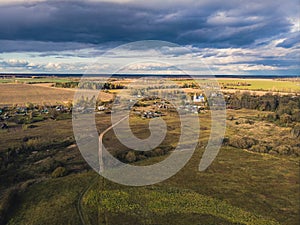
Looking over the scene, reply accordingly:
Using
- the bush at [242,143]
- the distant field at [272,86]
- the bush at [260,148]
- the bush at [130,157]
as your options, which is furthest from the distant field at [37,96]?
the distant field at [272,86]

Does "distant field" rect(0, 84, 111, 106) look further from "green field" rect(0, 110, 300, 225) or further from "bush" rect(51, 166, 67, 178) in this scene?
"bush" rect(51, 166, 67, 178)

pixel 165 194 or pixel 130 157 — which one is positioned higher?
pixel 130 157

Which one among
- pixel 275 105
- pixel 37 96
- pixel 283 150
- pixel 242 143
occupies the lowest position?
pixel 283 150

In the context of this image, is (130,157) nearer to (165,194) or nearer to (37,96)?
(165,194)

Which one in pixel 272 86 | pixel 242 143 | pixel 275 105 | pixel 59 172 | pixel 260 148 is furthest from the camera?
pixel 272 86

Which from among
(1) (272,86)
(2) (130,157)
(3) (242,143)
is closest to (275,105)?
(3) (242,143)

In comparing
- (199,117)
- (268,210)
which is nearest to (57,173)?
(268,210)

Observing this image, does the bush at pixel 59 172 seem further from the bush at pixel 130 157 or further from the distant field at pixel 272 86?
the distant field at pixel 272 86

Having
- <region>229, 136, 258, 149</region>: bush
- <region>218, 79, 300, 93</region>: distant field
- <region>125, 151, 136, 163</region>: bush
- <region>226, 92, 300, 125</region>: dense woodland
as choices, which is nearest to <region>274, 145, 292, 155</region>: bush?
<region>229, 136, 258, 149</region>: bush
